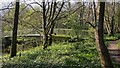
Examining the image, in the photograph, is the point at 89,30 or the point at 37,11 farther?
the point at 89,30

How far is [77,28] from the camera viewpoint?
24.7ft

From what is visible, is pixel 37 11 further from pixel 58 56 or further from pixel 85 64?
pixel 85 64

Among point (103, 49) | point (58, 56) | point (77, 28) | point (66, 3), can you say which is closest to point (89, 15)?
point (77, 28)

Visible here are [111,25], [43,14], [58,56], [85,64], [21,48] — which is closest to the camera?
[85,64]

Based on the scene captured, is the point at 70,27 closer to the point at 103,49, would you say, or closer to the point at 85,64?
the point at 85,64

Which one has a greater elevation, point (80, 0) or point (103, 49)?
point (80, 0)

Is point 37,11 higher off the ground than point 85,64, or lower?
higher

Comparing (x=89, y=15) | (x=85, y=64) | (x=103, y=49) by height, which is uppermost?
(x=89, y=15)

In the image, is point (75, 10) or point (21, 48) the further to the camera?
point (21, 48)

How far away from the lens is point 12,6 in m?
6.09

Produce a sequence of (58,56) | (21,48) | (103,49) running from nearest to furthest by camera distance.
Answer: (103,49) → (58,56) → (21,48)

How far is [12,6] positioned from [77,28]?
7.42 ft

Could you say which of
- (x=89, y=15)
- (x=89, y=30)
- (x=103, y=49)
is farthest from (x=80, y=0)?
(x=103, y=49)

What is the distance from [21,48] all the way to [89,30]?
2222mm
